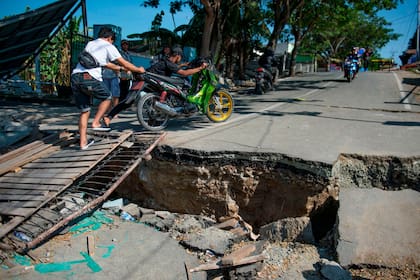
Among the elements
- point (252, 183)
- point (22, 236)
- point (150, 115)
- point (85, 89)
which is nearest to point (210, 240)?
point (252, 183)

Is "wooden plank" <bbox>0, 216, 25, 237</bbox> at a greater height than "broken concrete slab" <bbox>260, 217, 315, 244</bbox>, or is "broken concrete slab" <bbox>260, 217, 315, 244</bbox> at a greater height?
"wooden plank" <bbox>0, 216, 25, 237</bbox>

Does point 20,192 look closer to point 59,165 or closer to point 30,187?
point 30,187

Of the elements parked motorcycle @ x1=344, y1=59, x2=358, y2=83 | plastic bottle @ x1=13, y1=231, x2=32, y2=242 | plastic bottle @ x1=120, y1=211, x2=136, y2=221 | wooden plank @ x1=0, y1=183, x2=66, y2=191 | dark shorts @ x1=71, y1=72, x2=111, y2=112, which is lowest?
plastic bottle @ x1=120, y1=211, x2=136, y2=221

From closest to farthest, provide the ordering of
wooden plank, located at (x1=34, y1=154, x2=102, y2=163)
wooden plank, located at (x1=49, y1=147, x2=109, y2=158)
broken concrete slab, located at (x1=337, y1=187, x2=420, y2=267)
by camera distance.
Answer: broken concrete slab, located at (x1=337, y1=187, x2=420, y2=267)
wooden plank, located at (x1=34, y1=154, x2=102, y2=163)
wooden plank, located at (x1=49, y1=147, x2=109, y2=158)

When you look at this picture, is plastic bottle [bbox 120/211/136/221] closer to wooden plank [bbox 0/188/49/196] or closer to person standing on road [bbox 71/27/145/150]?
wooden plank [bbox 0/188/49/196]

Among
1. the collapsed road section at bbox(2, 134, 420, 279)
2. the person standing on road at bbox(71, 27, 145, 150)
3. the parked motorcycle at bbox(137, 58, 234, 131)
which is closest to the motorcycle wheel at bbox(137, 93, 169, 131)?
the parked motorcycle at bbox(137, 58, 234, 131)

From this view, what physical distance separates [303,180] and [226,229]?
1.10 metres

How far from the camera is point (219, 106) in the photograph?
6477 millimetres

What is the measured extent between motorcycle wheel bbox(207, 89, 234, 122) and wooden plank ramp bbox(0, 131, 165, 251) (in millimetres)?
1516

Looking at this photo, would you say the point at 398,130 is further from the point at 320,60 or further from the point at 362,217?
the point at 320,60

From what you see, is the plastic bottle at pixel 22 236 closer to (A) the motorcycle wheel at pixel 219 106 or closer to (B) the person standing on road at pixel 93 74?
(B) the person standing on road at pixel 93 74

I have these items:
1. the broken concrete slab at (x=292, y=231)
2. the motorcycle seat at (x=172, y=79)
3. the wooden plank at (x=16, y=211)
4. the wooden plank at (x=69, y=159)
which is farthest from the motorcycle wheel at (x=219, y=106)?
the wooden plank at (x=16, y=211)

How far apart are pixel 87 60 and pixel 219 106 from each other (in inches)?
105

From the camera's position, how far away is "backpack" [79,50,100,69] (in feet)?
14.8
